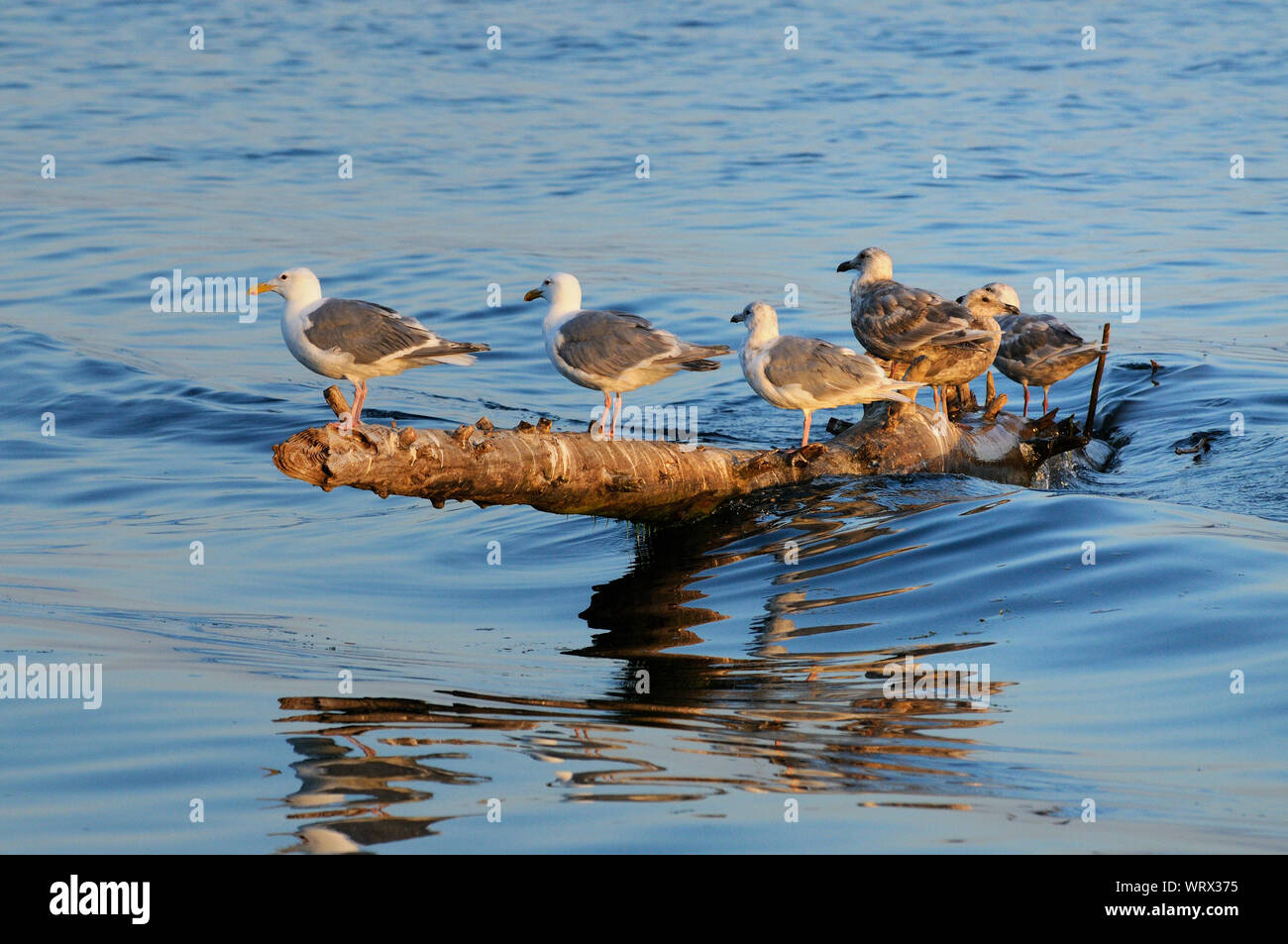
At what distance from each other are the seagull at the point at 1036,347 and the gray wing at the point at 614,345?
3.41 m

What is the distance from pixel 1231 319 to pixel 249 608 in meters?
12.7

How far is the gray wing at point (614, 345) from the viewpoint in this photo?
848cm

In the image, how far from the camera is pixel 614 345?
8484 mm

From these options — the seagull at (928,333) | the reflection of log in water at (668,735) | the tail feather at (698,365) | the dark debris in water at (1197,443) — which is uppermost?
the seagull at (928,333)

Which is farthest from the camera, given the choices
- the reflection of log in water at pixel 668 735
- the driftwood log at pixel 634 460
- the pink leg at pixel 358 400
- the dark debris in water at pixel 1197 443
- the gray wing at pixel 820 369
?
the dark debris in water at pixel 1197 443

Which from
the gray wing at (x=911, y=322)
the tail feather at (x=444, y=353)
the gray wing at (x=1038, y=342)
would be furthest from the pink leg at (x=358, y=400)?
the gray wing at (x=1038, y=342)

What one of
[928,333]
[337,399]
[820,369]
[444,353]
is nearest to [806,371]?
[820,369]

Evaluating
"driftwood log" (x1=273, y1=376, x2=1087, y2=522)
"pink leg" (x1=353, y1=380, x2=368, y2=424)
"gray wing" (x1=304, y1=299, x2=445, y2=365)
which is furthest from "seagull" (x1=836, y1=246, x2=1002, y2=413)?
"pink leg" (x1=353, y1=380, x2=368, y2=424)

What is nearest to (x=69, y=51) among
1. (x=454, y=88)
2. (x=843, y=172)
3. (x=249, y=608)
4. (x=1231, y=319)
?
(x=454, y=88)

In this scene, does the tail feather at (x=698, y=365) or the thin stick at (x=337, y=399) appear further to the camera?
the tail feather at (x=698, y=365)

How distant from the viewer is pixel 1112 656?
7289mm

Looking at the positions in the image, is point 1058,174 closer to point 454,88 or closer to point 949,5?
point 454,88

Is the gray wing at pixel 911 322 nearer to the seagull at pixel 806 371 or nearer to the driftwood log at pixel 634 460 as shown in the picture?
the driftwood log at pixel 634 460

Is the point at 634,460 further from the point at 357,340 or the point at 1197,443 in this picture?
the point at 1197,443
